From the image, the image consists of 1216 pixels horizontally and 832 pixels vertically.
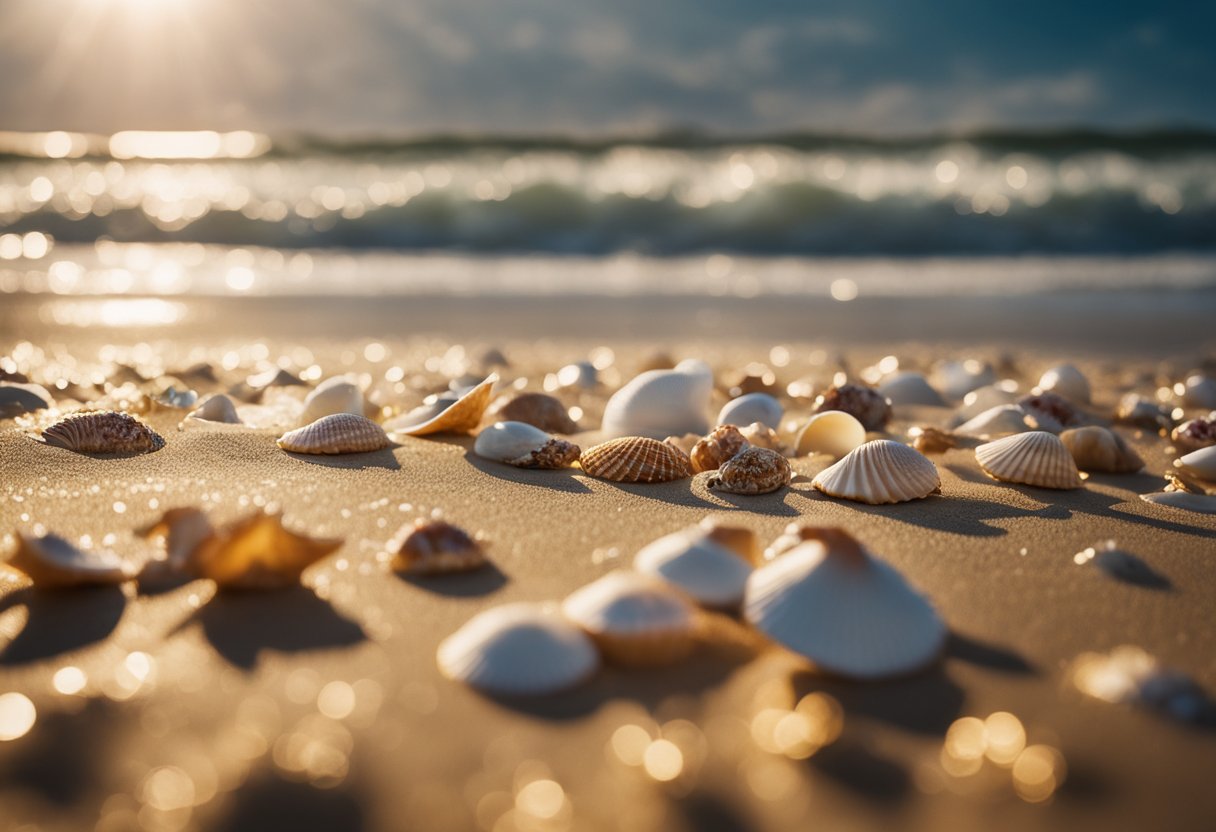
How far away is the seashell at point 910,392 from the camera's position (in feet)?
12.2

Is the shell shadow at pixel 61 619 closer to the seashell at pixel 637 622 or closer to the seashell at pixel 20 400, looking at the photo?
the seashell at pixel 637 622

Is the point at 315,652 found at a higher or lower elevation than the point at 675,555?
lower

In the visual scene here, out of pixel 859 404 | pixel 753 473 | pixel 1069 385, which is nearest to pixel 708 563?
pixel 753 473

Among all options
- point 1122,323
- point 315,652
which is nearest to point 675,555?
point 315,652

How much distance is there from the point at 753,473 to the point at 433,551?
905 millimetres

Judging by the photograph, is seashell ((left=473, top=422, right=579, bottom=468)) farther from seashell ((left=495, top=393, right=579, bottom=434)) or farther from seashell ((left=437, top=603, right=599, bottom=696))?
seashell ((left=437, top=603, right=599, bottom=696))

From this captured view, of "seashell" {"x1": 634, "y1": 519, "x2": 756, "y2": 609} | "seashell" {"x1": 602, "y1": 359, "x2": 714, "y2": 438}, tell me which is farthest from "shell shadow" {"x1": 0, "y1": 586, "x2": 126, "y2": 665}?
"seashell" {"x1": 602, "y1": 359, "x2": 714, "y2": 438}

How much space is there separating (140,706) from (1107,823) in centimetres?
125

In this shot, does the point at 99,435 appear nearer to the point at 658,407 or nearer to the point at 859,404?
the point at 658,407

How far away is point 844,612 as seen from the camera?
1.45 m

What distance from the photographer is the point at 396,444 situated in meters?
2.79

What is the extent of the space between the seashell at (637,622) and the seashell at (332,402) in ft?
5.77

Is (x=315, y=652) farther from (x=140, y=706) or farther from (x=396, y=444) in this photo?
(x=396, y=444)

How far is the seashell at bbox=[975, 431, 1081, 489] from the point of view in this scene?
246 centimetres
